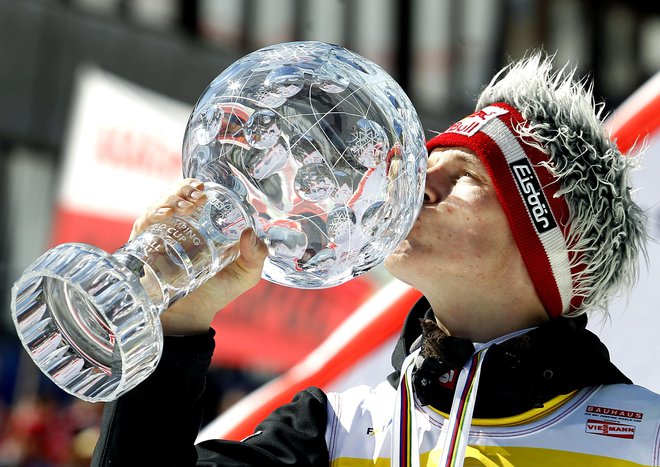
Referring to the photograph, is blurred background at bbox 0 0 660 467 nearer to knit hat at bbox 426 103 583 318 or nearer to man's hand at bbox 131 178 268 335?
knit hat at bbox 426 103 583 318

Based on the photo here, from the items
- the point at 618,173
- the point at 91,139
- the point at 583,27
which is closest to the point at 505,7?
the point at 583,27

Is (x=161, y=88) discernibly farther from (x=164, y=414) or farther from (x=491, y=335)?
(x=164, y=414)

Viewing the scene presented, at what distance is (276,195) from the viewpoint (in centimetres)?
166

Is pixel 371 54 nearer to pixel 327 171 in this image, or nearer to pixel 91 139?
pixel 91 139

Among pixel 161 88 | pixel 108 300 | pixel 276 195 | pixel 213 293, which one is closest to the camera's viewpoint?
pixel 108 300

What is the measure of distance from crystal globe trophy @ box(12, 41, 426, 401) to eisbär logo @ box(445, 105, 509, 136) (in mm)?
214

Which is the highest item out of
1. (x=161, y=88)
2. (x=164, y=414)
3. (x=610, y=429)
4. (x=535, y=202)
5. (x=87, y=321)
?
(x=535, y=202)

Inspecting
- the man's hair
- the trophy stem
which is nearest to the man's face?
the man's hair

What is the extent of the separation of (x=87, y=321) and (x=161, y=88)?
14930 millimetres

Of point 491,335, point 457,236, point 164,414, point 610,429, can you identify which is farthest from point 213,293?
point 610,429

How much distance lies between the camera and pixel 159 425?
5.71 ft

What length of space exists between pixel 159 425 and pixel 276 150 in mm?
493

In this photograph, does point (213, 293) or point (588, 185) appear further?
point (588, 185)

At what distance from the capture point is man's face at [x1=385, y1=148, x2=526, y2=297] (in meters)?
1.94
